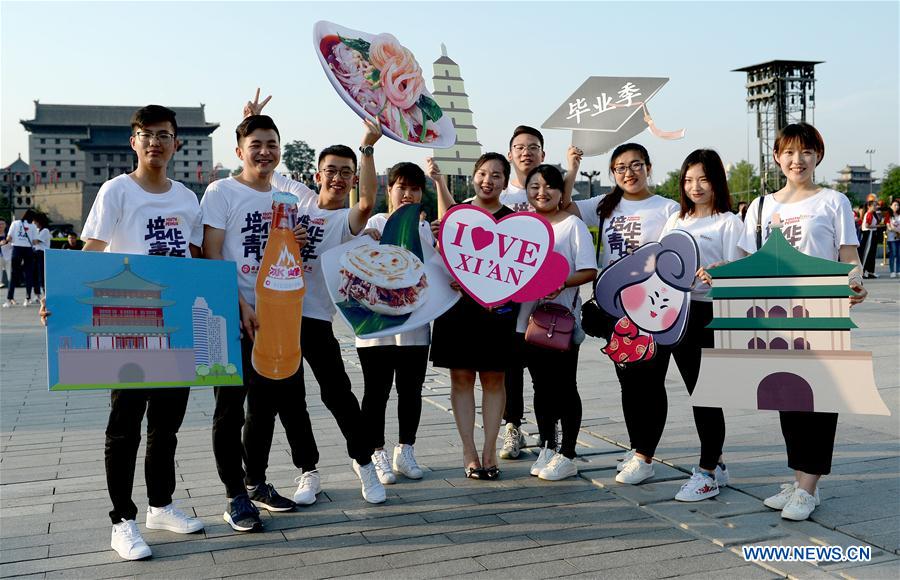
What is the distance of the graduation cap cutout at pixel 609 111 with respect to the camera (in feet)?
15.8

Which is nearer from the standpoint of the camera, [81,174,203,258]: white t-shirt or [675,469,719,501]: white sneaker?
[81,174,203,258]: white t-shirt

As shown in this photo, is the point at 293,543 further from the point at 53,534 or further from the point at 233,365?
the point at 53,534

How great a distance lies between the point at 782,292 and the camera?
142 inches

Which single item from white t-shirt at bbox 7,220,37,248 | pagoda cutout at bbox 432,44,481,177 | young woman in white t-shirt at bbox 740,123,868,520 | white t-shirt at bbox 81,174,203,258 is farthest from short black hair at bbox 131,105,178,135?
white t-shirt at bbox 7,220,37,248

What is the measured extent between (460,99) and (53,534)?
10.5ft

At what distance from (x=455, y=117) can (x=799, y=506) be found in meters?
2.84

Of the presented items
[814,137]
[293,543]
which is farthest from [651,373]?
[293,543]

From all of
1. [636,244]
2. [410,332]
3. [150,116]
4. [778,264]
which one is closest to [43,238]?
[410,332]

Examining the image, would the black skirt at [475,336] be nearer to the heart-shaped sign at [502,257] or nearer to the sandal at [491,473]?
the heart-shaped sign at [502,257]

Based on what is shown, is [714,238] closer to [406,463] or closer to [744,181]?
[406,463]

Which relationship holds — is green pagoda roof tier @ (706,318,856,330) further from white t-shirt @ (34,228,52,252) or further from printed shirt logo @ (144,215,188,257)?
white t-shirt @ (34,228,52,252)

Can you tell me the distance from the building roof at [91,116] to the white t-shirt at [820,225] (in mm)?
88027

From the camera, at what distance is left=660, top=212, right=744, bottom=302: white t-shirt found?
4031 mm

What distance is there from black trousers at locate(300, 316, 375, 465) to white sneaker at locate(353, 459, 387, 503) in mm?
35
